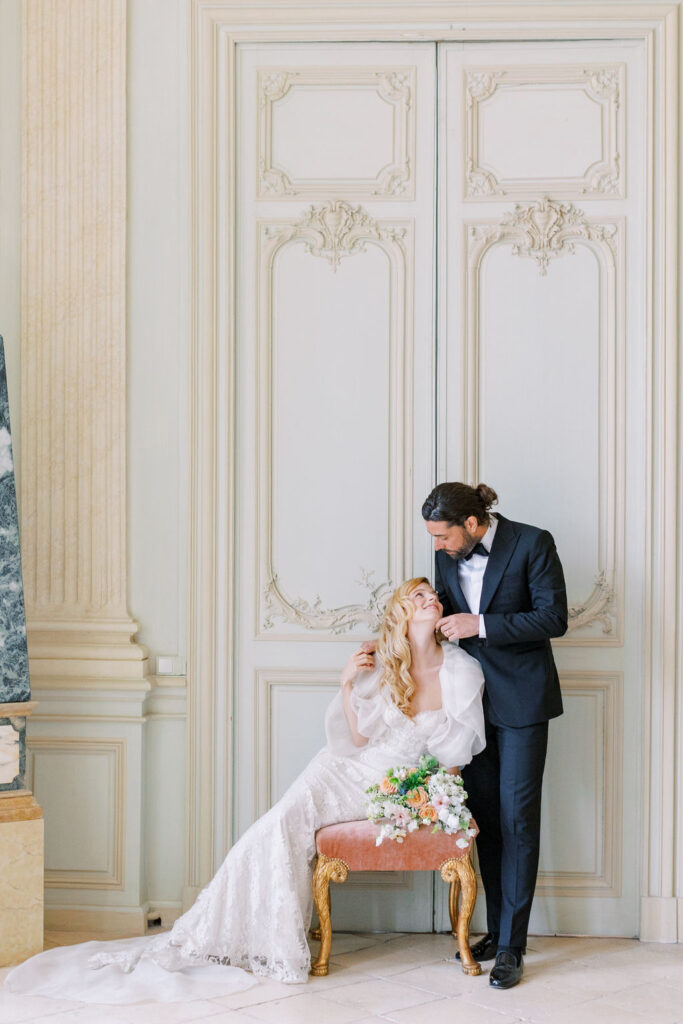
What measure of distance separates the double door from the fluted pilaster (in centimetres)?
54

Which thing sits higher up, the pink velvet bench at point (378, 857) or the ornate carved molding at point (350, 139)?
the ornate carved molding at point (350, 139)

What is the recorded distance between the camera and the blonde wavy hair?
3926mm

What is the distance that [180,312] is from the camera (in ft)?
14.6

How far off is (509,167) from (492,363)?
83cm

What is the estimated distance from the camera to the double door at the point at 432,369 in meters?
4.34

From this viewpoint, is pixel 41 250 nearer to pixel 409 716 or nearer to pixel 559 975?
pixel 409 716

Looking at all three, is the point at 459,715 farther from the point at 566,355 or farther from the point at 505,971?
the point at 566,355

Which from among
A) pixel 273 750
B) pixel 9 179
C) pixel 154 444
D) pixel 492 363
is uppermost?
pixel 9 179

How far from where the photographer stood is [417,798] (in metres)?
3.72

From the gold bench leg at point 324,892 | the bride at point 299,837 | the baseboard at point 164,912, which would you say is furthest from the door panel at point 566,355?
the baseboard at point 164,912

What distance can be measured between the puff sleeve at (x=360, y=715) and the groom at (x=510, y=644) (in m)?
0.38

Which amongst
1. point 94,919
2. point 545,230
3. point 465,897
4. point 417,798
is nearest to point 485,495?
point 417,798

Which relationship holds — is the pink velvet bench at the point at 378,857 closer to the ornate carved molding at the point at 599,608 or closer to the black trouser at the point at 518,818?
the black trouser at the point at 518,818

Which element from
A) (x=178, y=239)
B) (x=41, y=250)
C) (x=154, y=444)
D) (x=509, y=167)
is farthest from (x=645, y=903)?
(x=41, y=250)
